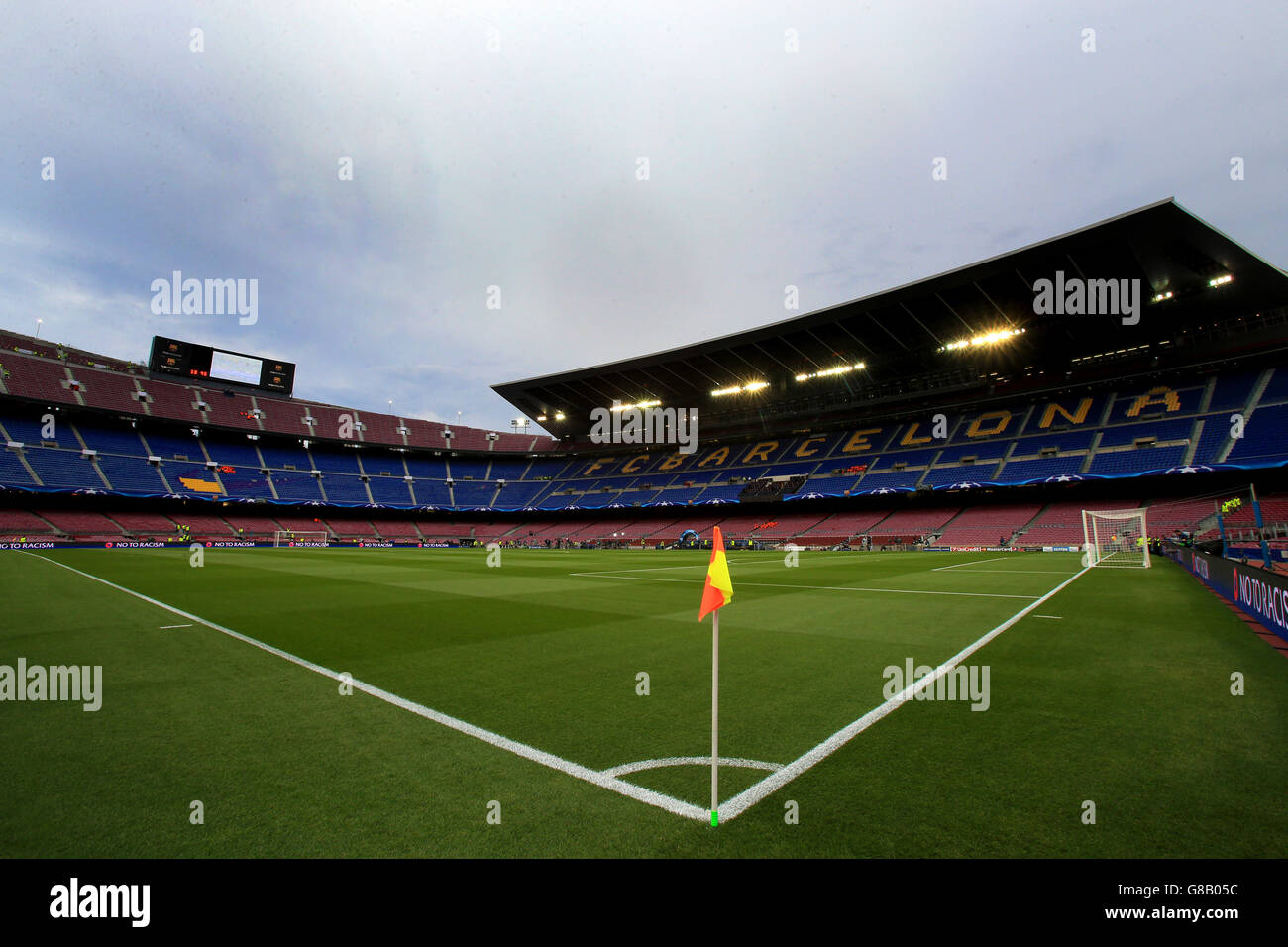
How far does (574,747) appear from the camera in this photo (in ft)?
12.2

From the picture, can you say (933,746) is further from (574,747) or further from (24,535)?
(24,535)

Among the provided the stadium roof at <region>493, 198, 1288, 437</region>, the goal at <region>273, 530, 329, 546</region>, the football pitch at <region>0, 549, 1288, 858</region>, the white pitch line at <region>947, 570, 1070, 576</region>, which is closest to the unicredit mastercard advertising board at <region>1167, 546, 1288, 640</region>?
the football pitch at <region>0, 549, 1288, 858</region>

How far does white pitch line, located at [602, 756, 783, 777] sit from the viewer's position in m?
3.36

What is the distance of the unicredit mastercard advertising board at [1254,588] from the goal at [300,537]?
6466cm

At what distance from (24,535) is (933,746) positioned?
6220 centimetres

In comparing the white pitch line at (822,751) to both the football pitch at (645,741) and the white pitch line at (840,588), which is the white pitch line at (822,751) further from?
the white pitch line at (840,588)

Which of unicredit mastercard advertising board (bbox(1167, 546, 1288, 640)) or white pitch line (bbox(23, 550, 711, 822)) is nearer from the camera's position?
white pitch line (bbox(23, 550, 711, 822))

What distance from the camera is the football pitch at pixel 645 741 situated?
8.46 ft

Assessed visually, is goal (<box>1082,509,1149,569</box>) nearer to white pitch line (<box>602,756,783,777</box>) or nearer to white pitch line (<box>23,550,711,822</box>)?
white pitch line (<box>602,756,783,777</box>)

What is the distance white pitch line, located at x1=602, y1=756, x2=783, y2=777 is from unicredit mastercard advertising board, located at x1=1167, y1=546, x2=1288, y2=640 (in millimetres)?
8752

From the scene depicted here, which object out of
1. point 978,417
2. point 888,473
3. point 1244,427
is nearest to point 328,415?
point 888,473

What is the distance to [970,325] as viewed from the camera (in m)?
40.8

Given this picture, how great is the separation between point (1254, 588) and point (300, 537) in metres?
66.7

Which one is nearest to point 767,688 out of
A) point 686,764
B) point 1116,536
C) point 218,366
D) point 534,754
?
point 686,764
